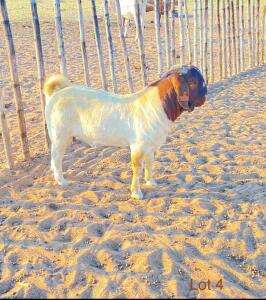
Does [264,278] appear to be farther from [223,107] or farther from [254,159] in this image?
[223,107]

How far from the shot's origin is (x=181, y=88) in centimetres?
381

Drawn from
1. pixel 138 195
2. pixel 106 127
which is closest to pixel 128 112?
pixel 106 127

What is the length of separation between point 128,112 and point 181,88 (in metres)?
0.58

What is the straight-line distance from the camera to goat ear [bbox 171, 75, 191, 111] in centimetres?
380

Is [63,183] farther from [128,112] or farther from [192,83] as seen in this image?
[192,83]

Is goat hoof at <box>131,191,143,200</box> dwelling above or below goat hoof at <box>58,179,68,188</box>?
below

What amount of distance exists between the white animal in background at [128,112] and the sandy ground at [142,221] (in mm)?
473

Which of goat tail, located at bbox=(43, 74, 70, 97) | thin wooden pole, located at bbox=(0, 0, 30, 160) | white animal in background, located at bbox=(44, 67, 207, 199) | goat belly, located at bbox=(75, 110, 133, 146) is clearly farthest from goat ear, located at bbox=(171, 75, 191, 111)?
thin wooden pole, located at bbox=(0, 0, 30, 160)

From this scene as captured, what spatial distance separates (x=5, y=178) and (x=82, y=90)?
1.41 meters

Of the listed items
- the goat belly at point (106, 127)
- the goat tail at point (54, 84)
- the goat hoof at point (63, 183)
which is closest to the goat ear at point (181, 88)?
the goat belly at point (106, 127)

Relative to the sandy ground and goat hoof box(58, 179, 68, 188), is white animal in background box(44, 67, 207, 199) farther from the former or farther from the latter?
the sandy ground

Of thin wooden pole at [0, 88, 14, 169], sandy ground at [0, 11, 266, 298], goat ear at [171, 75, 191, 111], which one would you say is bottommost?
sandy ground at [0, 11, 266, 298]

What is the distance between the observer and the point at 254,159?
5203 millimetres

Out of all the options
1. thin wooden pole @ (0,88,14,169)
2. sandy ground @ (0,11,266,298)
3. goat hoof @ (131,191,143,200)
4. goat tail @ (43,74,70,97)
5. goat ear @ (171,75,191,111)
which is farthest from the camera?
thin wooden pole @ (0,88,14,169)
